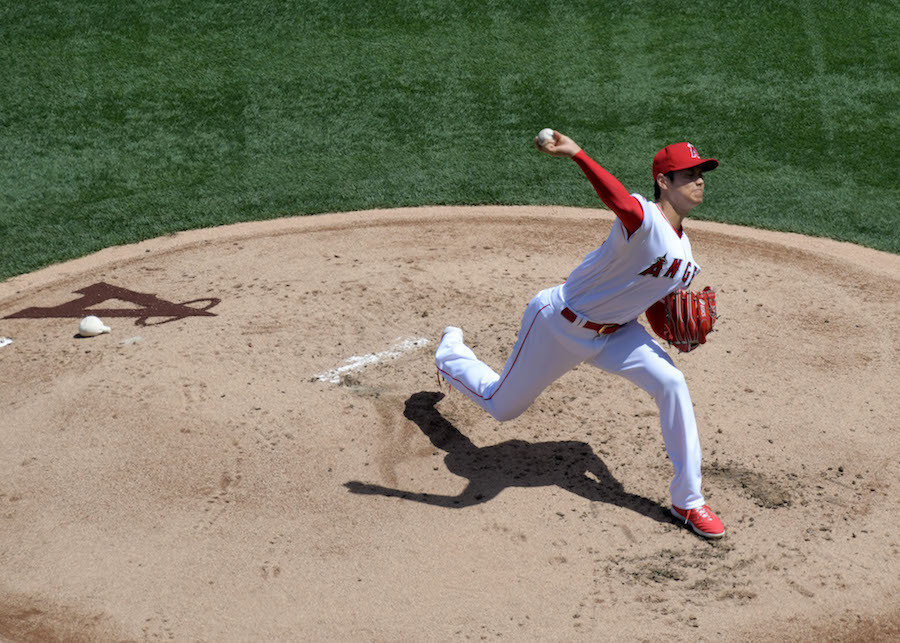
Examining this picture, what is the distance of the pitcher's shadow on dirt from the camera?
4.72m

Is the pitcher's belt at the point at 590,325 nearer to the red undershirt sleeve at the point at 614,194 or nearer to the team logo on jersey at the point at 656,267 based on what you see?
the team logo on jersey at the point at 656,267

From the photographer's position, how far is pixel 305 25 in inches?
460

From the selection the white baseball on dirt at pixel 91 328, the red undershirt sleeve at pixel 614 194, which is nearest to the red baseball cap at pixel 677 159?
the red undershirt sleeve at pixel 614 194

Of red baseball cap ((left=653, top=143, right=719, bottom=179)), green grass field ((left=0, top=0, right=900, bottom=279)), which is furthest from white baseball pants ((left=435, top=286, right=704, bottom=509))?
green grass field ((left=0, top=0, right=900, bottom=279))

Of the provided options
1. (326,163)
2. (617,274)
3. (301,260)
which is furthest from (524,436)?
(326,163)

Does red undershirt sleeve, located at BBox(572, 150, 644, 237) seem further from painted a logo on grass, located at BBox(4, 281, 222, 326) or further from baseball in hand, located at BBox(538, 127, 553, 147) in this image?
painted a logo on grass, located at BBox(4, 281, 222, 326)

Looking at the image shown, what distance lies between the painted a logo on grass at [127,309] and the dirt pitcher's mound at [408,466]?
4 cm

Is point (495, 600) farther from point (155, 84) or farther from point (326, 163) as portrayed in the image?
point (155, 84)

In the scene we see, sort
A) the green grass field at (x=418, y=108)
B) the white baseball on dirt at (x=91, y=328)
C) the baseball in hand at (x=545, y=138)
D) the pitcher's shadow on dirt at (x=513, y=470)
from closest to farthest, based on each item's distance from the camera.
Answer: the baseball in hand at (x=545, y=138) < the pitcher's shadow on dirt at (x=513, y=470) < the white baseball on dirt at (x=91, y=328) < the green grass field at (x=418, y=108)

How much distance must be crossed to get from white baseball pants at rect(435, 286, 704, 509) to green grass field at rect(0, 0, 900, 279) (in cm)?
406

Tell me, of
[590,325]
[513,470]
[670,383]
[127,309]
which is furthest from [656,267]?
[127,309]

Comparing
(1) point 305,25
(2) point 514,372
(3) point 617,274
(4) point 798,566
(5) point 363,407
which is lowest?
(4) point 798,566

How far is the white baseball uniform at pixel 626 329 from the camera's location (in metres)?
4.23

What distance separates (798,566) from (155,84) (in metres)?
8.82
